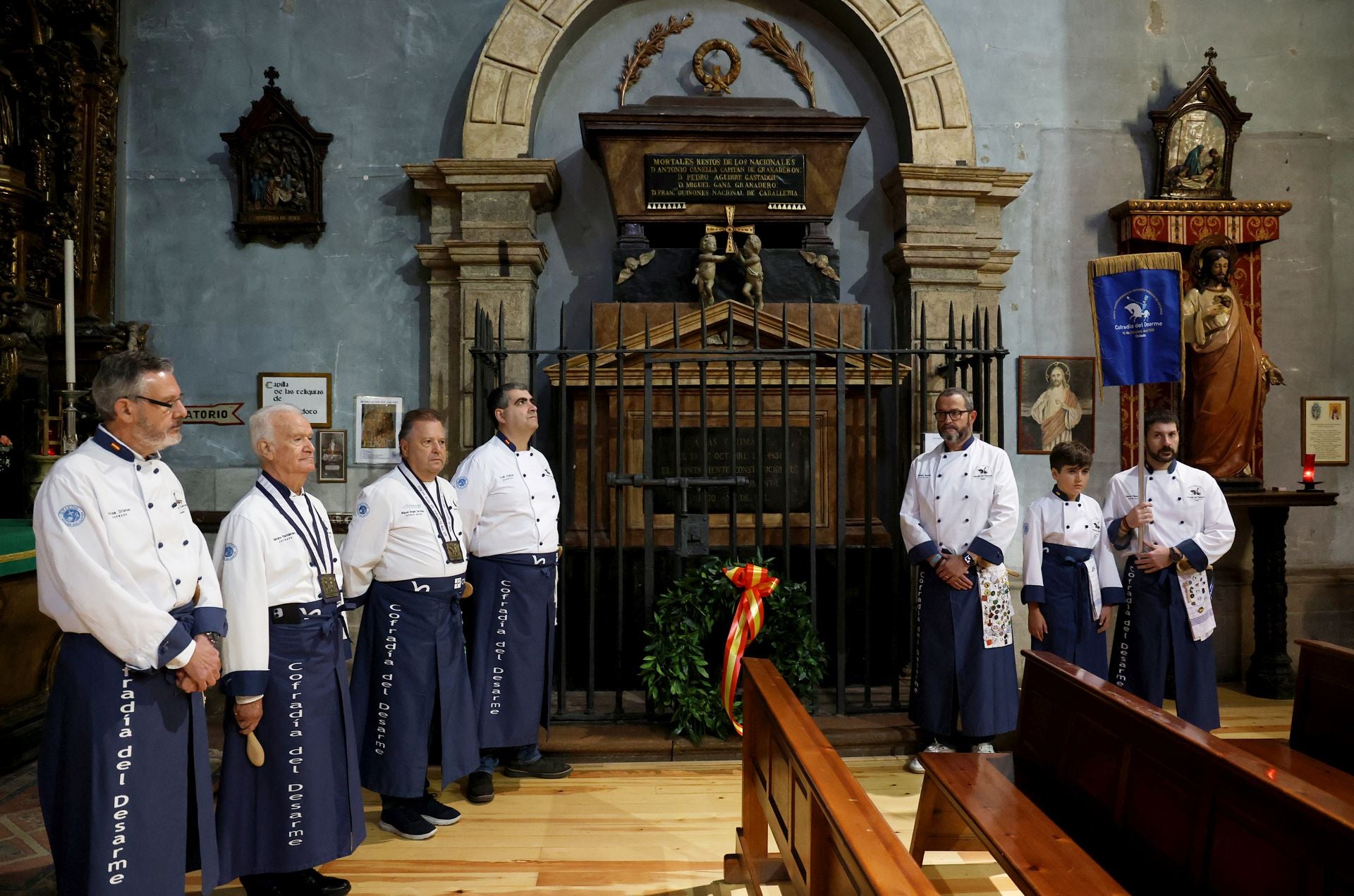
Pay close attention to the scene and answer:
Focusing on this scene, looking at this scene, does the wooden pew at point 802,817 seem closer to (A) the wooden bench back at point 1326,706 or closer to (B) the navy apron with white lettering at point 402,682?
(B) the navy apron with white lettering at point 402,682

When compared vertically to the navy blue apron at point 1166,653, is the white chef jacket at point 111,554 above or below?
above

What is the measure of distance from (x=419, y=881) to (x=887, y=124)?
5.89m

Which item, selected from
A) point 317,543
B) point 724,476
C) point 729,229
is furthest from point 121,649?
point 729,229

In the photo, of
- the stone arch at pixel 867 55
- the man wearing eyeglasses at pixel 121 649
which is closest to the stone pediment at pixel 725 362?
the stone arch at pixel 867 55

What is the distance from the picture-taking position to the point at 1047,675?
3.34 metres

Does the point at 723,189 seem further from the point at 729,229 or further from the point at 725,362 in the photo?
the point at 725,362

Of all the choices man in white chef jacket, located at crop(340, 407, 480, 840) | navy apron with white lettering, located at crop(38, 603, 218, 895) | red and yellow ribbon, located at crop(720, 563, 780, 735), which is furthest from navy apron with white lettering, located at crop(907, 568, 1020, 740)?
navy apron with white lettering, located at crop(38, 603, 218, 895)

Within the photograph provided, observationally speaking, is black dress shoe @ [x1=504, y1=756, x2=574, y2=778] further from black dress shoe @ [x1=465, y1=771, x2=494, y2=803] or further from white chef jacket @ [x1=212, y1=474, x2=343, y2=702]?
white chef jacket @ [x1=212, y1=474, x2=343, y2=702]

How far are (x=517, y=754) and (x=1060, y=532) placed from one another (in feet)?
9.44

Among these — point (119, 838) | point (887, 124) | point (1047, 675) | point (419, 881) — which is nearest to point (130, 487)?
point (119, 838)

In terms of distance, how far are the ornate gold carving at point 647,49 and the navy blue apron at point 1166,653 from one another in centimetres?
469

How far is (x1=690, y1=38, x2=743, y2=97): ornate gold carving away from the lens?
6.88 metres

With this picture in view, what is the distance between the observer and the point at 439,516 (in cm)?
398

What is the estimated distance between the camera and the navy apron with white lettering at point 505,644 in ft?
14.5
